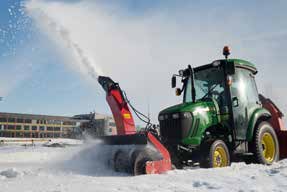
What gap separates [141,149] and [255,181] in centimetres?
210

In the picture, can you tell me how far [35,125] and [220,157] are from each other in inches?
3417

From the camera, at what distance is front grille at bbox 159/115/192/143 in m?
6.60

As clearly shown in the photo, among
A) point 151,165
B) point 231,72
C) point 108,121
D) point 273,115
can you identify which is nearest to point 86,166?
point 151,165

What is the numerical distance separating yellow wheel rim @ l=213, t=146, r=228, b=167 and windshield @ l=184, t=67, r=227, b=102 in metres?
1.26

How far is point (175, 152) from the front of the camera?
21.9 feet

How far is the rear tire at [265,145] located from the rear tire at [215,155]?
94 centimetres

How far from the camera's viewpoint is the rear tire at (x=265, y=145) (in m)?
7.31

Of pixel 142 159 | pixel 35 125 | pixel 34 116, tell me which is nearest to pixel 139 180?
pixel 142 159

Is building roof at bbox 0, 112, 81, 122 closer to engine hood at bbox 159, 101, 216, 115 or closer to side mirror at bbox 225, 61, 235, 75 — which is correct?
engine hood at bbox 159, 101, 216, 115

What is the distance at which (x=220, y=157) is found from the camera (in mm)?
6660

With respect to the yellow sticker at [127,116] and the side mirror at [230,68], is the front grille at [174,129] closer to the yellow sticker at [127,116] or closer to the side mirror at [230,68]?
the yellow sticker at [127,116]

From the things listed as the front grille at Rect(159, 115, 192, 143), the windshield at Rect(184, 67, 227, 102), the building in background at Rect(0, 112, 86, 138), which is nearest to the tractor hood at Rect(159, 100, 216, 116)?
the front grille at Rect(159, 115, 192, 143)

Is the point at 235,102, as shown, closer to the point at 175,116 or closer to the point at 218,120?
the point at 218,120

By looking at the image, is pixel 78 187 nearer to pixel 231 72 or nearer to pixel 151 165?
pixel 151 165
